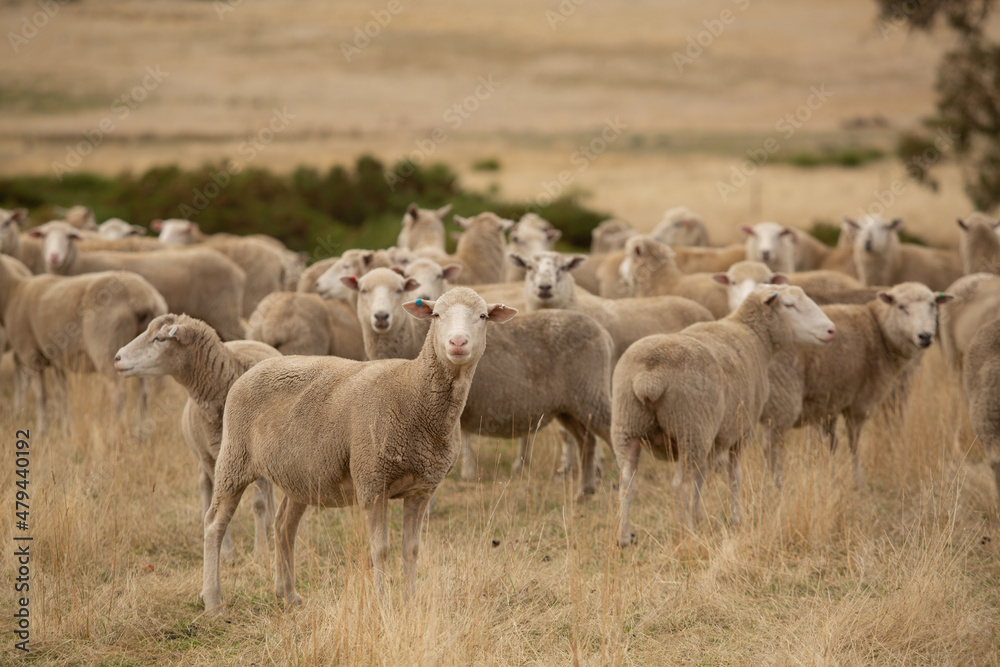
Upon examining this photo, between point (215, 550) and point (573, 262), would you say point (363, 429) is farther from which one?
point (573, 262)

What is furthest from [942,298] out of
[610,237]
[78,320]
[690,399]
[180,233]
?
[180,233]

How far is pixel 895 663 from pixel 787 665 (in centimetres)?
55

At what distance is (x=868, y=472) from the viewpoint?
302 inches

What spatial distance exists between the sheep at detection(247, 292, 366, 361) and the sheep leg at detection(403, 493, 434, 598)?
3327 mm

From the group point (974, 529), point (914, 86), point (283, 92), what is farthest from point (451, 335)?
point (914, 86)

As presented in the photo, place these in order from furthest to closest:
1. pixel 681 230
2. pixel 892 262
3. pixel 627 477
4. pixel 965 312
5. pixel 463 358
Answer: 1. pixel 681 230
2. pixel 892 262
3. pixel 965 312
4. pixel 627 477
5. pixel 463 358

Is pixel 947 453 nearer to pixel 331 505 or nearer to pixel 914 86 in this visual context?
pixel 331 505

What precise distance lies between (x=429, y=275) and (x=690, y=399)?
315 cm

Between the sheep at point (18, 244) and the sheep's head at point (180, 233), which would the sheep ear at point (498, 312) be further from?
the sheep's head at point (180, 233)

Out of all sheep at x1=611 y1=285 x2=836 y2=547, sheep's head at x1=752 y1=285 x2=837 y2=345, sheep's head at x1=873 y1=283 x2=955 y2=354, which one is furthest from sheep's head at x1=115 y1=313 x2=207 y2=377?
sheep's head at x1=873 y1=283 x2=955 y2=354

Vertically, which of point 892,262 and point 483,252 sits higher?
point 483,252

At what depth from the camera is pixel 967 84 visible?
19.4 meters

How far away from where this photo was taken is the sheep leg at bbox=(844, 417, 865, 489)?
7.28 m

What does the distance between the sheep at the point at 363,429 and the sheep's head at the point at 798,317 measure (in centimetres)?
277
